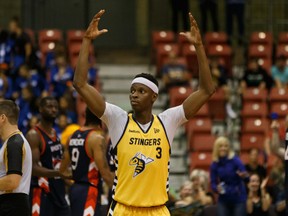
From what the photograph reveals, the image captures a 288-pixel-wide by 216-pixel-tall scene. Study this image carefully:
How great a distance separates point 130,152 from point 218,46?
39.4 feet

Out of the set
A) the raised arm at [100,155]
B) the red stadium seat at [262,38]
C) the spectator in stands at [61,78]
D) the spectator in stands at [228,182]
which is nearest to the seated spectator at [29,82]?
the spectator in stands at [61,78]

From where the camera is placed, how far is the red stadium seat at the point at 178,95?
17.6 m

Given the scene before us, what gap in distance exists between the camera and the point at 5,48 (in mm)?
19281

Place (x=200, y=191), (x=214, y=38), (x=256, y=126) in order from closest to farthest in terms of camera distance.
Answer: (x=200, y=191) < (x=256, y=126) < (x=214, y=38)

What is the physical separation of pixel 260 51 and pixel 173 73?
7.87 feet

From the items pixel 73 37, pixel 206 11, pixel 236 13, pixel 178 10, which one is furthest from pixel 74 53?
pixel 236 13

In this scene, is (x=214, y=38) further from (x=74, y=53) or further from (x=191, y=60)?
(x=74, y=53)

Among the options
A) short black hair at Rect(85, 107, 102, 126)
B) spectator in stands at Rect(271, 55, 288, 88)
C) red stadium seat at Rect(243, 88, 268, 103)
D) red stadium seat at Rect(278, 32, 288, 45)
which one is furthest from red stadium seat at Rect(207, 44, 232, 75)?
short black hair at Rect(85, 107, 102, 126)

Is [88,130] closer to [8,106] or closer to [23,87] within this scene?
[8,106]

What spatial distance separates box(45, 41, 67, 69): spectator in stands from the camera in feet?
60.5

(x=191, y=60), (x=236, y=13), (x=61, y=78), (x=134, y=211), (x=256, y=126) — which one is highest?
(x=236, y=13)

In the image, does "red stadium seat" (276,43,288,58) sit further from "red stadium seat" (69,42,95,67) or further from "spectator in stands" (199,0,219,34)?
"red stadium seat" (69,42,95,67)

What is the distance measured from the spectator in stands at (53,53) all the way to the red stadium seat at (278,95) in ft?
12.6

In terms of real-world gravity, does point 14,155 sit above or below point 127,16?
below
